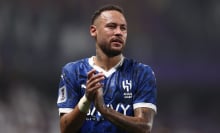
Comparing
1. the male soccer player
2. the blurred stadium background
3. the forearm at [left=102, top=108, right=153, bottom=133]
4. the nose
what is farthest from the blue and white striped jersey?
the blurred stadium background

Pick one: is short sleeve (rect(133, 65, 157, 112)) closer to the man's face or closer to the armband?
the man's face

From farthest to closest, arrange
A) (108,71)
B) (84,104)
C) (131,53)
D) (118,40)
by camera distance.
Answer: (131,53) < (108,71) < (118,40) < (84,104)

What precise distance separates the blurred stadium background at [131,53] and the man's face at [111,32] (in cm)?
265

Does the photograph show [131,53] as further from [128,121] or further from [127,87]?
[128,121]

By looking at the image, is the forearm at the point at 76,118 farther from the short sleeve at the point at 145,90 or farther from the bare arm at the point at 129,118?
the short sleeve at the point at 145,90

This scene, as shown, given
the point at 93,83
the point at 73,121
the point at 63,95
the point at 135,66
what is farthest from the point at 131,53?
the point at 93,83

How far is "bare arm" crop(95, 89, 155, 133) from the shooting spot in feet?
9.05

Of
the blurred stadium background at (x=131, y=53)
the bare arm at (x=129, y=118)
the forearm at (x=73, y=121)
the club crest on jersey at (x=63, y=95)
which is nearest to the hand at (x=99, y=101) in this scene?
the bare arm at (x=129, y=118)

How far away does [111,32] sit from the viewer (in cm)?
302

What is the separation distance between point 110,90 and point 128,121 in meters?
0.29

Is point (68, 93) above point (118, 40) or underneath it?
underneath

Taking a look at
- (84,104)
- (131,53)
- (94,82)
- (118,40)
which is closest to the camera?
(94,82)

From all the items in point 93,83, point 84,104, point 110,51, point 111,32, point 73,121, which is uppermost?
point 111,32
